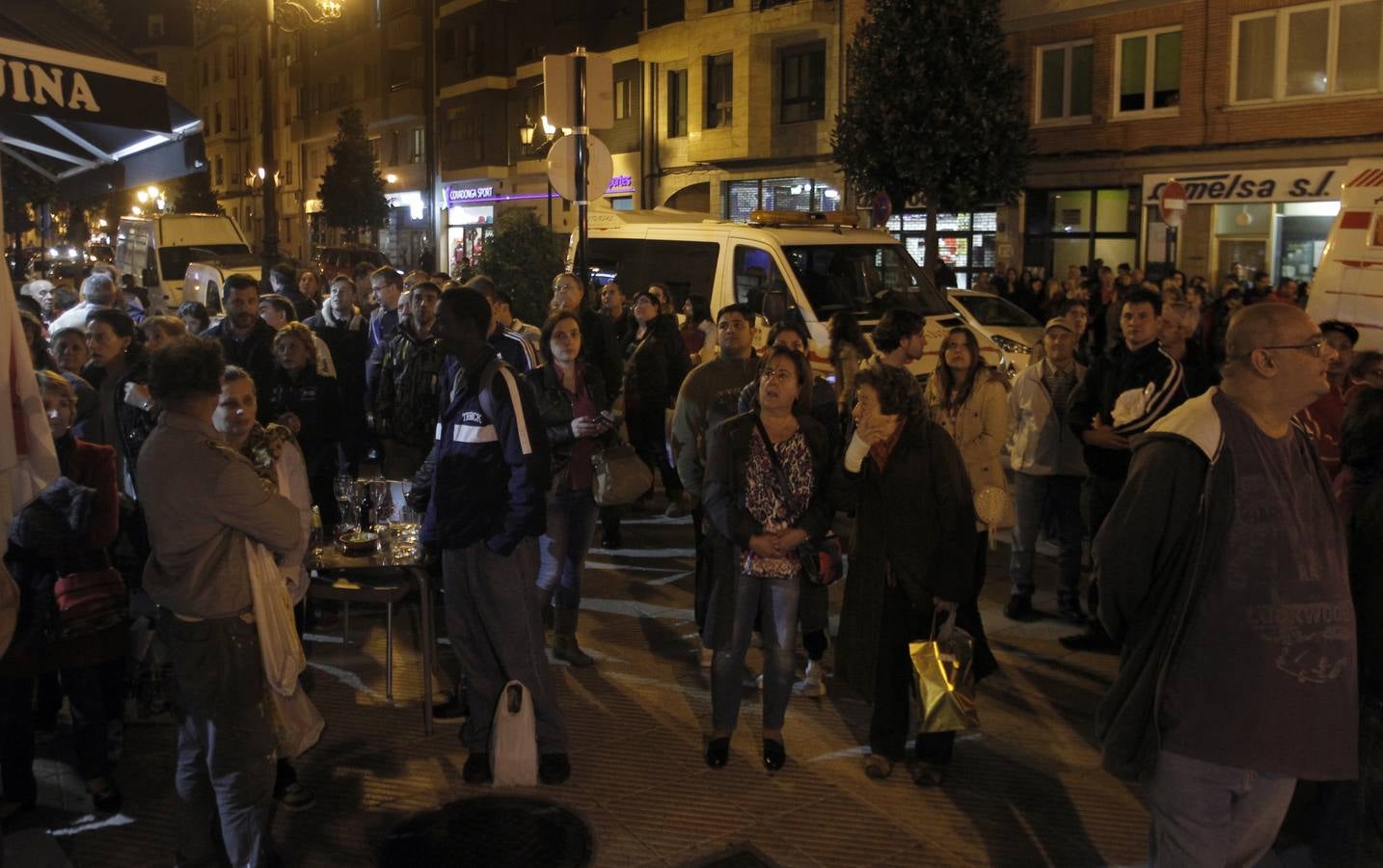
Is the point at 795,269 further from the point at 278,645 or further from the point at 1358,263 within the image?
the point at 278,645

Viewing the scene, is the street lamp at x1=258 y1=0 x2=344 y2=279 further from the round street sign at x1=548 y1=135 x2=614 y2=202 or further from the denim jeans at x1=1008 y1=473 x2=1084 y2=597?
the denim jeans at x1=1008 y1=473 x2=1084 y2=597

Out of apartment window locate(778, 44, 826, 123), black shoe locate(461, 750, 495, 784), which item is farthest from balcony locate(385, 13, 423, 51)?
black shoe locate(461, 750, 495, 784)

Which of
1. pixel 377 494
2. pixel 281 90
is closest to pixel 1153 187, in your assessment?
pixel 377 494

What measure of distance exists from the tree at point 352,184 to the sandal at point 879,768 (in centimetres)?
4335

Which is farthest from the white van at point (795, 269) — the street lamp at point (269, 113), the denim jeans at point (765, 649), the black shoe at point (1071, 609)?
the street lamp at point (269, 113)

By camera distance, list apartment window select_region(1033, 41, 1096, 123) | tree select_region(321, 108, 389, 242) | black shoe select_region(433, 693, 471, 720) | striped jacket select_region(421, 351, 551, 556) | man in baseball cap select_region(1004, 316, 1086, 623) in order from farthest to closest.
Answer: tree select_region(321, 108, 389, 242)
apartment window select_region(1033, 41, 1096, 123)
man in baseball cap select_region(1004, 316, 1086, 623)
black shoe select_region(433, 693, 471, 720)
striped jacket select_region(421, 351, 551, 556)

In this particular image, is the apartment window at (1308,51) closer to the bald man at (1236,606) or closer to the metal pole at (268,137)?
the metal pole at (268,137)

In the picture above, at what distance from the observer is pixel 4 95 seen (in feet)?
15.5

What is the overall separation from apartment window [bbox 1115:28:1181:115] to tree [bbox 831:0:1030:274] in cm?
213

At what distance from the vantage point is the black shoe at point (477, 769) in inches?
204

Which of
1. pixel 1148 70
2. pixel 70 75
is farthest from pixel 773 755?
pixel 1148 70

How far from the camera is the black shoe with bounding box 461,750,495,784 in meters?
5.19

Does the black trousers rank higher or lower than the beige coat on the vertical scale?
lower

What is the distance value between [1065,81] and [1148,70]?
1761mm
